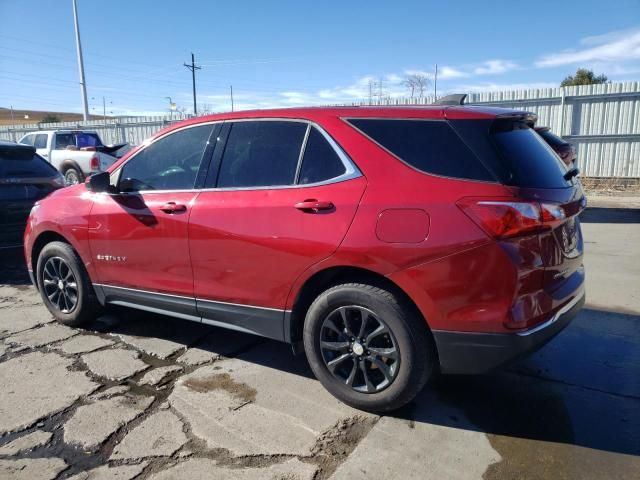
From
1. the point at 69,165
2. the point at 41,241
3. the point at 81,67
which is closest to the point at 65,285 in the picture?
the point at 41,241

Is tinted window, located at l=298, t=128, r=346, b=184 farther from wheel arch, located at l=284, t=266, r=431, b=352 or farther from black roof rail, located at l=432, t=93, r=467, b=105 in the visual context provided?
black roof rail, located at l=432, t=93, r=467, b=105

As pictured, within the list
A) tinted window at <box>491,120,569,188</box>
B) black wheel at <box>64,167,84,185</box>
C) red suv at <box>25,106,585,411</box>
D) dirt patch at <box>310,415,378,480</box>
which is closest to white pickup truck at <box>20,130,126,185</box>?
black wheel at <box>64,167,84,185</box>

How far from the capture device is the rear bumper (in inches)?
102

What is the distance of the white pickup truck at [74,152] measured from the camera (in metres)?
14.2

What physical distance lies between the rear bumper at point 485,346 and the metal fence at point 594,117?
40.0ft

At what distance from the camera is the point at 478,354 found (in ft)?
8.73

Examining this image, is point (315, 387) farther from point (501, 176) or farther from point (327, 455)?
point (501, 176)

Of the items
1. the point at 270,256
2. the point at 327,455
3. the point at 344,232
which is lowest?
the point at 327,455

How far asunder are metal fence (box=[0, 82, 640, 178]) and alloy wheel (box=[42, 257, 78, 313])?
36.4ft

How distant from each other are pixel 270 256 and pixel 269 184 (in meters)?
0.48

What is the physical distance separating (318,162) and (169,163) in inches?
53.9

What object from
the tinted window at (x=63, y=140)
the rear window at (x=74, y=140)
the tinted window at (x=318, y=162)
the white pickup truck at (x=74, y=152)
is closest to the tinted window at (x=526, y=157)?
the tinted window at (x=318, y=162)

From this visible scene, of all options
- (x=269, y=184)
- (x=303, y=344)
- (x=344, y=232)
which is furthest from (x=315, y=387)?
(x=269, y=184)

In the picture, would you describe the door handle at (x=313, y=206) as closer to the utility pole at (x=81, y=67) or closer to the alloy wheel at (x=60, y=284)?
the alloy wheel at (x=60, y=284)
